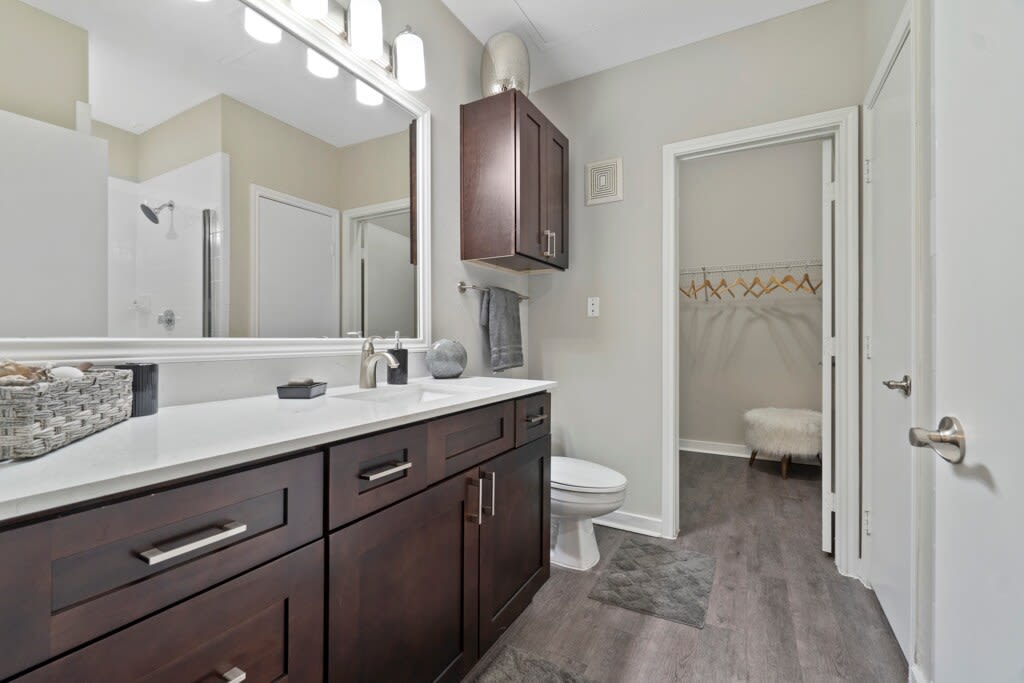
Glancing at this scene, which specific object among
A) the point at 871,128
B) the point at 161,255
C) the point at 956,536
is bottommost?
the point at 956,536

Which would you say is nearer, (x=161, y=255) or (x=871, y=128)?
(x=161, y=255)

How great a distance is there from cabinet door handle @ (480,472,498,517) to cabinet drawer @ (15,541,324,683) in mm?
566

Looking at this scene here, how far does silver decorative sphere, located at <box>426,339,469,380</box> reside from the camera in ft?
5.96

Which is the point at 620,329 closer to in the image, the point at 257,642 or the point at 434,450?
the point at 434,450

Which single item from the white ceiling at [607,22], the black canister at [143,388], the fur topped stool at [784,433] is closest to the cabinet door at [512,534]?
the black canister at [143,388]

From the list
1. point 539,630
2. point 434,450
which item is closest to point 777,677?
point 539,630

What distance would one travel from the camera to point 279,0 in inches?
52.2

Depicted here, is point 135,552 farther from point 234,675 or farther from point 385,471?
point 385,471

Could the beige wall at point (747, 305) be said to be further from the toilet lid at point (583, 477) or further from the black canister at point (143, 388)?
the black canister at point (143, 388)

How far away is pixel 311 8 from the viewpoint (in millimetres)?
1373

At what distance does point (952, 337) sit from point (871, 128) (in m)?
1.44

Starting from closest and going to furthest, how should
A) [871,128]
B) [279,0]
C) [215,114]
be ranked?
[215,114], [279,0], [871,128]

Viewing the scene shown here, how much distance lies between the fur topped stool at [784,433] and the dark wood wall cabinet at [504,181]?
7.54 ft

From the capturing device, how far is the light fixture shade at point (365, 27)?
1516mm
